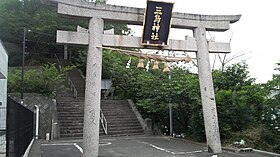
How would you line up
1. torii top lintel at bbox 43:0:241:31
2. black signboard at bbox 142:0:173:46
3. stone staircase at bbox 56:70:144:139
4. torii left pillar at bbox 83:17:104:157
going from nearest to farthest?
torii left pillar at bbox 83:17:104:157 < torii top lintel at bbox 43:0:241:31 < black signboard at bbox 142:0:173:46 < stone staircase at bbox 56:70:144:139

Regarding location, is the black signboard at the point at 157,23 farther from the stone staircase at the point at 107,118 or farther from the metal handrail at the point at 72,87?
the metal handrail at the point at 72,87

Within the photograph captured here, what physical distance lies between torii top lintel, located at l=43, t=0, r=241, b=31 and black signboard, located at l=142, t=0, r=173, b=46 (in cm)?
43

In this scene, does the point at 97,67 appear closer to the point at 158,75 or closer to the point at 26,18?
the point at 158,75

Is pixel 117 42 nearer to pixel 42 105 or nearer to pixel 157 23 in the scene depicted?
pixel 157 23

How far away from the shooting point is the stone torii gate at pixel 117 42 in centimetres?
924

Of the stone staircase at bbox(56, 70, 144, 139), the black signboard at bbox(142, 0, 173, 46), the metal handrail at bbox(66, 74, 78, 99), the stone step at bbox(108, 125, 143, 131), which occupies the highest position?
the black signboard at bbox(142, 0, 173, 46)

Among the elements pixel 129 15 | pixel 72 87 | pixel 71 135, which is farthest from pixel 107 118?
pixel 129 15

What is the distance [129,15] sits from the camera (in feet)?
33.7

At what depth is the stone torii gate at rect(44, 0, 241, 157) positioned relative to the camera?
9.24 meters

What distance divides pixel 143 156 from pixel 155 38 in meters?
4.40

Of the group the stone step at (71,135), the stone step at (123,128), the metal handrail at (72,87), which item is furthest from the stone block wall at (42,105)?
the metal handrail at (72,87)

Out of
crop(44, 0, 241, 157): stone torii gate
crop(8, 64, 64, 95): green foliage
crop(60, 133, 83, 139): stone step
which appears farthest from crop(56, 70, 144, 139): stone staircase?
crop(44, 0, 241, 157): stone torii gate

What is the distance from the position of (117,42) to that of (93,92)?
2121 millimetres

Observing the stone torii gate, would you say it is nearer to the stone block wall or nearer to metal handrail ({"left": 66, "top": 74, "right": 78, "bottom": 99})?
the stone block wall
